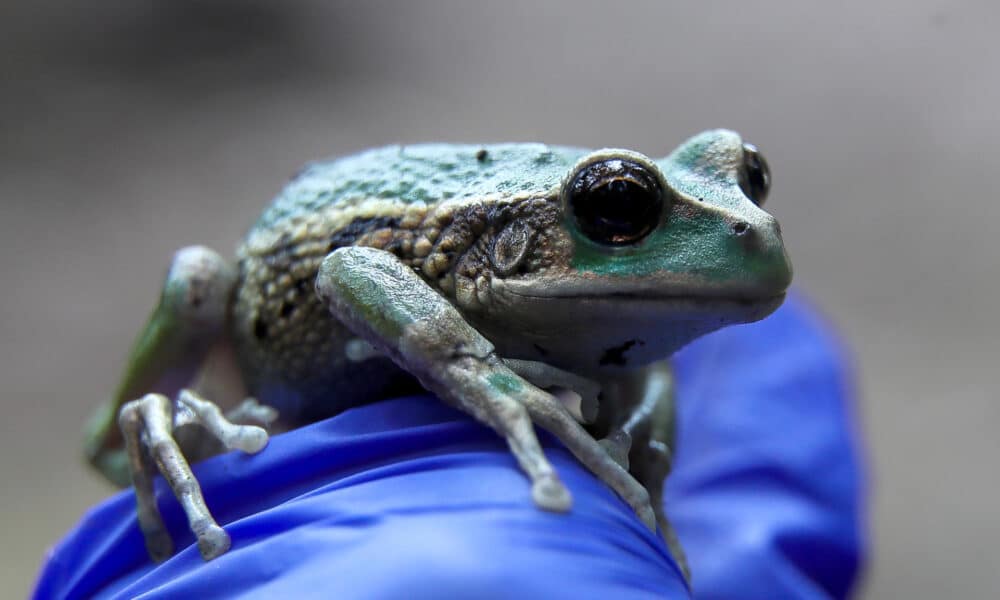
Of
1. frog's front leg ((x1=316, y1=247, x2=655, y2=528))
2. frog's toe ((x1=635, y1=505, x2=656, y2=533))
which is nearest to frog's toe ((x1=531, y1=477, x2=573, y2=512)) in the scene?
frog's front leg ((x1=316, y1=247, x2=655, y2=528))

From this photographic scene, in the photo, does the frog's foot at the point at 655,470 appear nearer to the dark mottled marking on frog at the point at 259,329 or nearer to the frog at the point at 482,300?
the frog at the point at 482,300

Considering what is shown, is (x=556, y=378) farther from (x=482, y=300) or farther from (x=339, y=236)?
(x=339, y=236)

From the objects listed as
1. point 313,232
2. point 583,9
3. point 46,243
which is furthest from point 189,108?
point 313,232

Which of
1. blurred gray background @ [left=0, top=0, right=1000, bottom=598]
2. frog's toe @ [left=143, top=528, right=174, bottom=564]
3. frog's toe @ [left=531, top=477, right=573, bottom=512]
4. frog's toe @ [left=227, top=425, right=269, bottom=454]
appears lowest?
blurred gray background @ [left=0, top=0, right=1000, bottom=598]

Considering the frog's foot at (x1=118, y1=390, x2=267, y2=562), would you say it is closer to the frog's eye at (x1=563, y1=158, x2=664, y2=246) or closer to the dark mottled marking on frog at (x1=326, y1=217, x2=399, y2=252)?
the dark mottled marking on frog at (x1=326, y1=217, x2=399, y2=252)

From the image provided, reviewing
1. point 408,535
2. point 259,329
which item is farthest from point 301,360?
point 408,535

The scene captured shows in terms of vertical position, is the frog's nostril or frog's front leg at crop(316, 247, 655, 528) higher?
the frog's nostril

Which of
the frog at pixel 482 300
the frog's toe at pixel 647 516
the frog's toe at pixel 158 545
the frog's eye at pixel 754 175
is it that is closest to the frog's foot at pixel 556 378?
the frog at pixel 482 300

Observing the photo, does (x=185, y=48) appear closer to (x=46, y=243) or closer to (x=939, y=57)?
(x=46, y=243)
